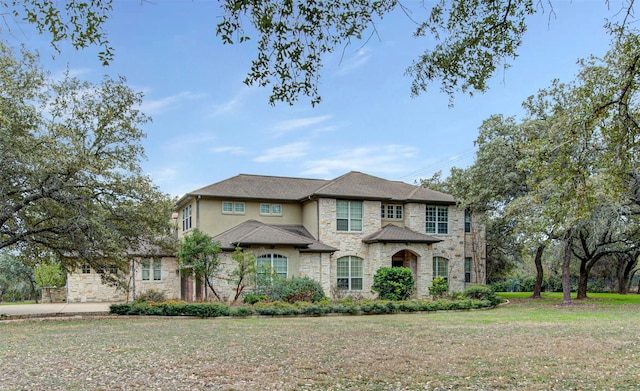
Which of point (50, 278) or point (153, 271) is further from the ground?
point (153, 271)

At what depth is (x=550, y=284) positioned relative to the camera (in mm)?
42094

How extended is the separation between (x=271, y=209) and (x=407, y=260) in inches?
314

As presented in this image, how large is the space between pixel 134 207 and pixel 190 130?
3586mm

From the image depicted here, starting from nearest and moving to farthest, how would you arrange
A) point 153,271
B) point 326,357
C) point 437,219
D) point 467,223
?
1. point 326,357
2. point 153,271
3. point 437,219
4. point 467,223

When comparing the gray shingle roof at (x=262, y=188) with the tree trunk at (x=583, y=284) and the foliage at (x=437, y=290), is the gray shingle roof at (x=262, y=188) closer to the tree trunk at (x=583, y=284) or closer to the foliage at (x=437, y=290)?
the foliage at (x=437, y=290)

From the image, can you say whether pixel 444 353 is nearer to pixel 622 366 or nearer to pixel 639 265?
pixel 622 366

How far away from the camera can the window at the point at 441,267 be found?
95.5 ft

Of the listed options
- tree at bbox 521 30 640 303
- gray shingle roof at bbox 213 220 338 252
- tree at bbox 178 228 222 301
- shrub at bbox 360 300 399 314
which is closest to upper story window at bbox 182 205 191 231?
gray shingle roof at bbox 213 220 338 252

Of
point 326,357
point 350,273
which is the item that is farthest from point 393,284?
point 326,357

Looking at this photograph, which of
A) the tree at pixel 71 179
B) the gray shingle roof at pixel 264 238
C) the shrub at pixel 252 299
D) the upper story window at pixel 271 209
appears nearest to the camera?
the tree at pixel 71 179

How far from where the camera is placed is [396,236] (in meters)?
27.0

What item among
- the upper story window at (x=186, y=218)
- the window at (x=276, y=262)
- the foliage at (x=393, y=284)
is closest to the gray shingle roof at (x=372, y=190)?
the window at (x=276, y=262)

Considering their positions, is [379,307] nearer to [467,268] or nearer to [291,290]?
[291,290]

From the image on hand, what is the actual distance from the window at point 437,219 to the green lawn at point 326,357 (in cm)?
1430
